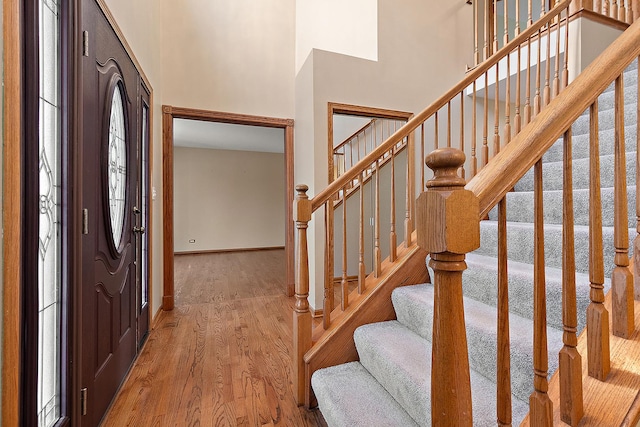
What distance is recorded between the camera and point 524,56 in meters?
2.82

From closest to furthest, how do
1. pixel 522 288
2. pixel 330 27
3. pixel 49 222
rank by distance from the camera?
pixel 49 222 < pixel 522 288 < pixel 330 27

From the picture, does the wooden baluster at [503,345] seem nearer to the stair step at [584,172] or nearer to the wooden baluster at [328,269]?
the wooden baluster at [328,269]

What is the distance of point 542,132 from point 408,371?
3.27ft

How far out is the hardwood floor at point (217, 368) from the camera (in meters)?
1.51

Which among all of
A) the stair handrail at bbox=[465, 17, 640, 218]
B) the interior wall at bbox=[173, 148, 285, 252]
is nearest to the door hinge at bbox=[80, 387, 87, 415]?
the stair handrail at bbox=[465, 17, 640, 218]

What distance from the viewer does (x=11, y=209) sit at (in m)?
0.86

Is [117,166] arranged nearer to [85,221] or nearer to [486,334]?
[85,221]

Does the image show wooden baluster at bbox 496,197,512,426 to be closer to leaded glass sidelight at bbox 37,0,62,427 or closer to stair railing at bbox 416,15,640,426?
stair railing at bbox 416,15,640,426

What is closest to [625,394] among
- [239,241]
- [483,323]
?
[483,323]

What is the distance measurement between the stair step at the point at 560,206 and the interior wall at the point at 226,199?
18.9ft

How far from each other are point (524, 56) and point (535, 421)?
327 cm

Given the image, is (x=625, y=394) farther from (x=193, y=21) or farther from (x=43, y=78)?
(x=193, y=21)

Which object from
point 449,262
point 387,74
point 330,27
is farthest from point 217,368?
point 330,27

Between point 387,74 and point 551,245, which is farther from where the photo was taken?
point 387,74
